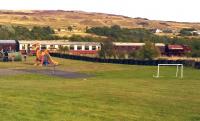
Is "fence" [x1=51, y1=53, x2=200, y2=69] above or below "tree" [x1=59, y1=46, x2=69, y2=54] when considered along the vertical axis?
below

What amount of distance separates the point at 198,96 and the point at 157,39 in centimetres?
12334

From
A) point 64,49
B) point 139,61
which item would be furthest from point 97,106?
point 64,49

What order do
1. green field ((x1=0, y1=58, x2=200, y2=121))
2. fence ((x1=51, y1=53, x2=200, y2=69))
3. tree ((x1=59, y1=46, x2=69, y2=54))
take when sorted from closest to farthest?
green field ((x1=0, y1=58, x2=200, y2=121)) < fence ((x1=51, y1=53, x2=200, y2=69)) < tree ((x1=59, y1=46, x2=69, y2=54))

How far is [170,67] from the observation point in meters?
53.1

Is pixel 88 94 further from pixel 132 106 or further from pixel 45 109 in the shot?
pixel 45 109

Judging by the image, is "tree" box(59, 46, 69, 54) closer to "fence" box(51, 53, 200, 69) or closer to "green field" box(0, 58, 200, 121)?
"fence" box(51, 53, 200, 69)

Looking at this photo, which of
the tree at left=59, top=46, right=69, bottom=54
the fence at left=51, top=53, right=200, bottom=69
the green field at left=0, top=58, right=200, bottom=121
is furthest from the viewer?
the tree at left=59, top=46, right=69, bottom=54

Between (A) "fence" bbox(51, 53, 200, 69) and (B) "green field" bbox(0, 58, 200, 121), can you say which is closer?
(B) "green field" bbox(0, 58, 200, 121)

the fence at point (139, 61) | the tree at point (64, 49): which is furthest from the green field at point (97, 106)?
the tree at point (64, 49)

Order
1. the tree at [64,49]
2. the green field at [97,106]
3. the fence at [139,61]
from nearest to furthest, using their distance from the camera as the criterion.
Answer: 1. the green field at [97,106]
2. the fence at [139,61]
3. the tree at [64,49]

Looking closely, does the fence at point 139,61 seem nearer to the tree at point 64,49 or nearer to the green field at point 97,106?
the tree at point 64,49

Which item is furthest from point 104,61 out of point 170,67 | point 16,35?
point 16,35

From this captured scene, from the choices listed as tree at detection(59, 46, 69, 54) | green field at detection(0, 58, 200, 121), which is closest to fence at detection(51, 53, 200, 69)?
tree at detection(59, 46, 69, 54)

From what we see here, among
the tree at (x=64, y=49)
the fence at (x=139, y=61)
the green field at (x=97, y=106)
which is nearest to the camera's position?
the green field at (x=97, y=106)
